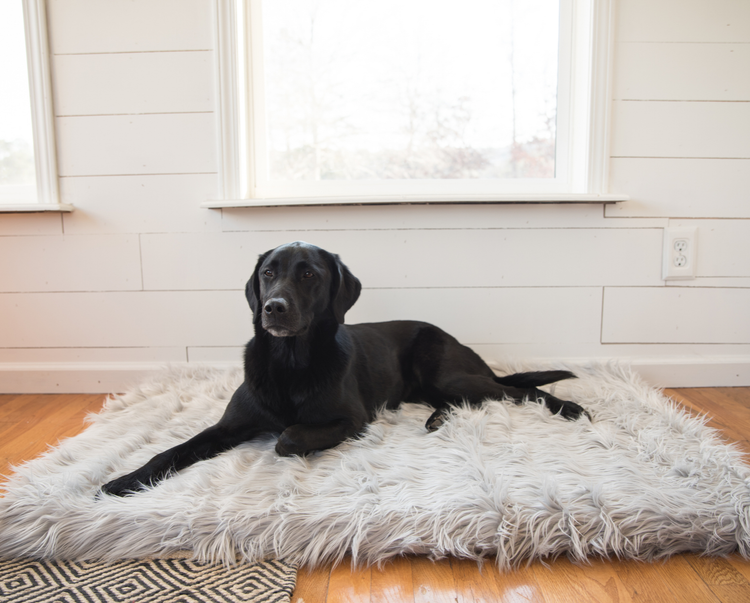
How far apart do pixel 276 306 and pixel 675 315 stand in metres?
1.90

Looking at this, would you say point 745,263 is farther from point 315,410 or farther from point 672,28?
point 315,410

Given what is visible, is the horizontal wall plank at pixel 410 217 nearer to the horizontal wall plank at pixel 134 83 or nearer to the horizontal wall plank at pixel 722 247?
the horizontal wall plank at pixel 722 247

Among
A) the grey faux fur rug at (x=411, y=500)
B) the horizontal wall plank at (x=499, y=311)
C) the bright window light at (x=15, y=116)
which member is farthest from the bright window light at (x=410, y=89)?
the grey faux fur rug at (x=411, y=500)

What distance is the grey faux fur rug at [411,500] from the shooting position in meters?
0.97

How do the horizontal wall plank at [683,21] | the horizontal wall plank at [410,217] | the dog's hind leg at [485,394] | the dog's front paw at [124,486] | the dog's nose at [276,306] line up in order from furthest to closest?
1. the horizontal wall plank at [410,217]
2. the horizontal wall plank at [683,21]
3. the dog's hind leg at [485,394]
4. the dog's nose at [276,306]
5. the dog's front paw at [124,486]

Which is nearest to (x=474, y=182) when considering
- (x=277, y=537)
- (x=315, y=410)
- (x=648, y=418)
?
(x=648, y=418)

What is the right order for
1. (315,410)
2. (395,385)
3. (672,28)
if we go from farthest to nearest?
(672,28)
(395,385)
(315,410)

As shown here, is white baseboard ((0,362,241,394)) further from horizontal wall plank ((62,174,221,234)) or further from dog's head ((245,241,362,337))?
dog's head ((245,241,362,337))

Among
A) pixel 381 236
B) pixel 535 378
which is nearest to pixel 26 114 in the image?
pixel 381 236

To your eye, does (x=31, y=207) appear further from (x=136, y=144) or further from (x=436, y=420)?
(x=436, y=420)

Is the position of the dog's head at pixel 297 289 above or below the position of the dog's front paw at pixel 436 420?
above

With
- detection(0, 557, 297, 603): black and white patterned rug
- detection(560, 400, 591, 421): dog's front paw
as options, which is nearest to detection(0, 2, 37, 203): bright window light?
detection(0, 557, 297, 603): black and white patterned rug

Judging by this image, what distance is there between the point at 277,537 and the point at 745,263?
2.35m

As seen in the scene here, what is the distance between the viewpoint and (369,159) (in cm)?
229
